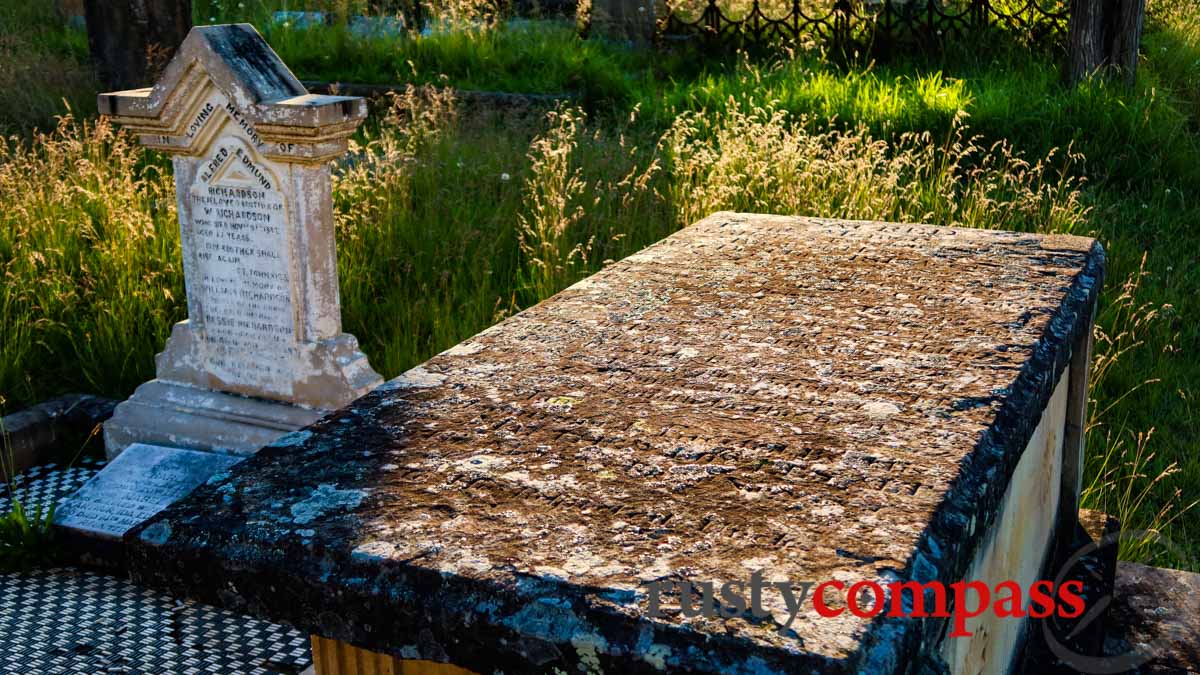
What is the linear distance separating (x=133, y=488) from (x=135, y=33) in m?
4.76

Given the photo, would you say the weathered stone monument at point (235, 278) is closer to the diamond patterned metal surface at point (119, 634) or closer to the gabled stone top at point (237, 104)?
the gabled stone top at point (237, 104)

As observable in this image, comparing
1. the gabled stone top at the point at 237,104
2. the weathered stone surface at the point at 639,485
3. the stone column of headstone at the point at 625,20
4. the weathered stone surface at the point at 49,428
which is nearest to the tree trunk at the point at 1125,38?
the stone column of headstone at the point at 625,20

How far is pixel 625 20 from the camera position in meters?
10.2

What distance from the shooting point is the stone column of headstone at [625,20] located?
33.3ft

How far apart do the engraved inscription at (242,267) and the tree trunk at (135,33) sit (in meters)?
3.73

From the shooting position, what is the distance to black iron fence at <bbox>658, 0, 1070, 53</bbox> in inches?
355

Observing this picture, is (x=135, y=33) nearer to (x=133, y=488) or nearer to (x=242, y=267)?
(x=242, y=267)

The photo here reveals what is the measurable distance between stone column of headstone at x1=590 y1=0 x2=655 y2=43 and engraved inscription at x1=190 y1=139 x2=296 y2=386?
6415 mm

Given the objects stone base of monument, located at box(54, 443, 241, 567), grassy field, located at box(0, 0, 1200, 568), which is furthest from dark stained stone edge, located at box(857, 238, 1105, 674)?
stone base of monument, located at box(54, 443, 241, 567)

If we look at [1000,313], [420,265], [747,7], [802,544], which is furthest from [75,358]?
[747,7]

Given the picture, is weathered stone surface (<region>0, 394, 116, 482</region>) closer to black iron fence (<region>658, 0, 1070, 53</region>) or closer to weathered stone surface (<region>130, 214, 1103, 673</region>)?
weathered stone surface (<region>130, 214, 1103, 673</region>)

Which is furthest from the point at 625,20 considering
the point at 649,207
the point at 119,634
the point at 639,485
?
the point at 639,485

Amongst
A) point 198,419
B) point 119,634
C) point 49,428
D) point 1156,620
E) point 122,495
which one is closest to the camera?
point 1156,620

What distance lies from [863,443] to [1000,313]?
69 cm
